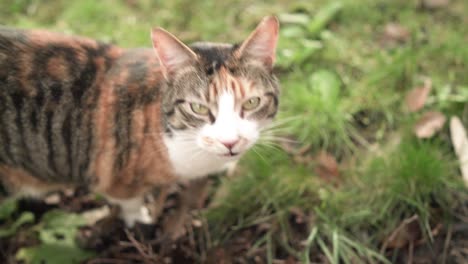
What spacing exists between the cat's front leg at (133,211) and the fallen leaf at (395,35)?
183 centimetres

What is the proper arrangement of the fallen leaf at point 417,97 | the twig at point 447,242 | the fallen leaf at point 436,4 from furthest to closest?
the fallen leaf at point 436,4
the fallen leaf at point 417,97
the twig at point 447,242

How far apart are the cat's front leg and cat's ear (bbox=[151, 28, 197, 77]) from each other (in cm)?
72

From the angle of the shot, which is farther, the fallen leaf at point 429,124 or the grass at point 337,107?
the fallen leaf at point 429,124

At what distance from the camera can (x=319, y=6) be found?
11.3 ft

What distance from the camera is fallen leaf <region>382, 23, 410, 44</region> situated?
125 inches

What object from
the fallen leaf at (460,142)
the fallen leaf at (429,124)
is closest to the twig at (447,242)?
the fallen leaf at (460,142)

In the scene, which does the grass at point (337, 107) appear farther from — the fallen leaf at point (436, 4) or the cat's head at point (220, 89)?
the cat's head at point (220, 89)

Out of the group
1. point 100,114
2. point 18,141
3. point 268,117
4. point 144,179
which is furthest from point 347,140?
point 18,141

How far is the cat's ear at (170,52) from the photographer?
5.93 ft

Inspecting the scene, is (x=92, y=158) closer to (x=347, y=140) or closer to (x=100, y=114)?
(x=100, y=114)

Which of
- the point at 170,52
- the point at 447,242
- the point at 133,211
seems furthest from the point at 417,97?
the point at 133,211

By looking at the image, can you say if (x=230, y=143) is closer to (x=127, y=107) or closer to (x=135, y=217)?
(x=127, y=107)

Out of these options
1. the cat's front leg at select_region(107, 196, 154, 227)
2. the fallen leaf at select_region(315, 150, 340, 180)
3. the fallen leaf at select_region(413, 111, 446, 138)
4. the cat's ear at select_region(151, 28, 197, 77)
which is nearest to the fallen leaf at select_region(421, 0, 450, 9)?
the fallen leaf at select_region(413, 111, 446, 138)

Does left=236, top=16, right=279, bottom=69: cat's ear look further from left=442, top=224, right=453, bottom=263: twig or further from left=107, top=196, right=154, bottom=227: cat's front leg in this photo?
left=442, top=224, right=453, bottom=263: twig
